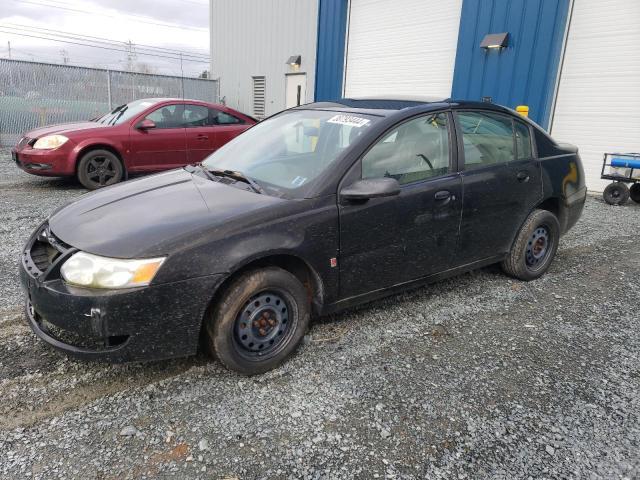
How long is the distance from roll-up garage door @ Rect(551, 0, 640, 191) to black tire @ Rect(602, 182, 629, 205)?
3.16ft

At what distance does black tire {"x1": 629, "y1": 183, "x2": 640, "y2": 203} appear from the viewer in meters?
8.37

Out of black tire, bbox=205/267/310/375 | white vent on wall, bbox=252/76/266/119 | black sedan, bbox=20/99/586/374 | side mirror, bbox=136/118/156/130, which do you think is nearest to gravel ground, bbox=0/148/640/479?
black tire, bbox=205/267/310/375

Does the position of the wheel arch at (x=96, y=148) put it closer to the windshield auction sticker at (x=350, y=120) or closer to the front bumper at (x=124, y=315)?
the windshield auction sticker at (x=350, y=120)

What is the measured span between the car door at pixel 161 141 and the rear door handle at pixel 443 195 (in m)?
5.85

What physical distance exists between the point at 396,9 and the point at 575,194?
909 centimetres

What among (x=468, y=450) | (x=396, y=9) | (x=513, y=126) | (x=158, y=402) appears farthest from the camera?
(x=396, y=9)

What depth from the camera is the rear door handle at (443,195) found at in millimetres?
3287

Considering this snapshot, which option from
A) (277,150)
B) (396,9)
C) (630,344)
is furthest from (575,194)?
(396,9)

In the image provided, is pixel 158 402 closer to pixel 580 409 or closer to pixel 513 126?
pixel 580 409

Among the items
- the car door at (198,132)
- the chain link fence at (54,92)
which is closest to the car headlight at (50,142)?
the car door at (198,132)

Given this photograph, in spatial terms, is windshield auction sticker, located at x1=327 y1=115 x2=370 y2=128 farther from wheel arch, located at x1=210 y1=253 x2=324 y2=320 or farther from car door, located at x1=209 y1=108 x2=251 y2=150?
car door, located at x1=209 y1=108 x2=251 y2=150

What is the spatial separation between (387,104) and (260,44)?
15006 millimetres

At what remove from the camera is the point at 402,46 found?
11.9 m

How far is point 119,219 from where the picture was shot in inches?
103
